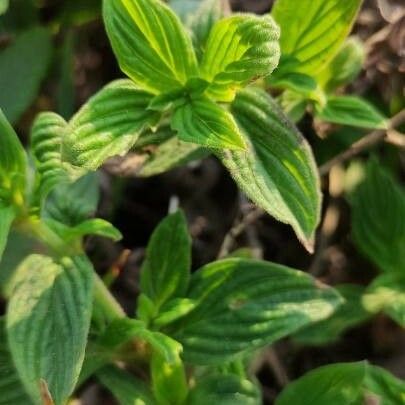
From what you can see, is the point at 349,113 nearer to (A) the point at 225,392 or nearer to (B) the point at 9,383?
(A) the point at 225,392

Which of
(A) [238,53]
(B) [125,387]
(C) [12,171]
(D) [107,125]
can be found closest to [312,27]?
(A) [238,53]

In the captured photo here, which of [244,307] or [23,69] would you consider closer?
[244,307]

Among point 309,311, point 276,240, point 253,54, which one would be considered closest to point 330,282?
point 276,240

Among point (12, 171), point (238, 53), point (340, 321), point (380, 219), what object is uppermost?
point (238, 53)

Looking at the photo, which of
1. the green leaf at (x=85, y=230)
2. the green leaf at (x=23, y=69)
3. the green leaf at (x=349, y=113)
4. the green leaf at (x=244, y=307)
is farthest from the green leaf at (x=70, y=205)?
the green leaf at (x=349, y=113)

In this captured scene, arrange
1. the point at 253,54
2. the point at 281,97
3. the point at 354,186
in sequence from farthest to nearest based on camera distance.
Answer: the point at 354,186
the point at 281,97
the point at 253,54

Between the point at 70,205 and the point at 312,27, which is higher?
the point at 312,27

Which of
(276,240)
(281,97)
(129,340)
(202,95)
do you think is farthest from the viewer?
(276,240)

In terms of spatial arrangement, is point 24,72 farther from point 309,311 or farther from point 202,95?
point 309,311
